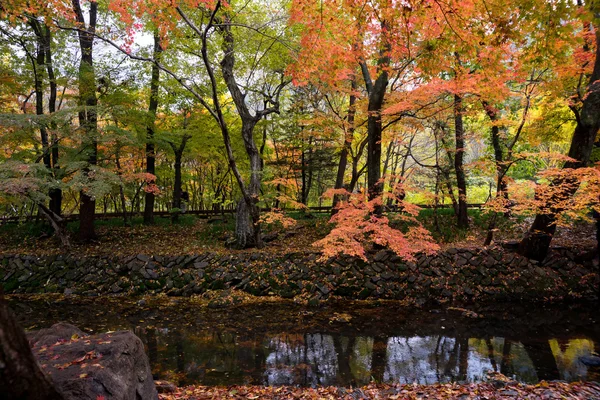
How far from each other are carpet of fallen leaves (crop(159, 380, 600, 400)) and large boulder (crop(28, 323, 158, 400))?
2.96ft

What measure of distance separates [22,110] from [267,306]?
13.2 metres

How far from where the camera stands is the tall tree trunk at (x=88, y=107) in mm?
10083

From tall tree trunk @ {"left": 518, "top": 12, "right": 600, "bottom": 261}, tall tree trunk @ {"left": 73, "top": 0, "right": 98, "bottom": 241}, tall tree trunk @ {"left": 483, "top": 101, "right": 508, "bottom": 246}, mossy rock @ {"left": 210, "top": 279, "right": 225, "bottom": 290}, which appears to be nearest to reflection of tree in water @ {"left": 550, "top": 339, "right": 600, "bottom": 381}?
tall tree trunk @ {"left": 518, "top": 12, "right": 600, "bottom": 261}

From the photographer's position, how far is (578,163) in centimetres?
840

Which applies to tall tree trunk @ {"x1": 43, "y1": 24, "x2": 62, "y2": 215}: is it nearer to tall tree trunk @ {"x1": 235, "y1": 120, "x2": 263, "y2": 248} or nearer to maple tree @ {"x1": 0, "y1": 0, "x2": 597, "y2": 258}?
maple tree @ {"x1": 0, "y1": 0, "x2": 597, "y2": 258}

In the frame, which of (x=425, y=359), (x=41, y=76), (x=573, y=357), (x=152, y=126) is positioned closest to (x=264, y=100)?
(x=152, y=126)

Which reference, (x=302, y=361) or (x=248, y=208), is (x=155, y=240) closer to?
(x=248, y=208)

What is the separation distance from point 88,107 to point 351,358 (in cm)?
1012

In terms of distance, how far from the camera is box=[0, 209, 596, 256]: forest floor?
11185mm

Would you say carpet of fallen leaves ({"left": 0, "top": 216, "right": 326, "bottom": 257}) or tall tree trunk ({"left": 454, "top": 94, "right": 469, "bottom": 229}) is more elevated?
tall tree trunk ({"left": 454, "top": 94, "right": 469, "bottom": 229})

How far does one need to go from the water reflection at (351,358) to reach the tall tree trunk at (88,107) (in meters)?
6.01

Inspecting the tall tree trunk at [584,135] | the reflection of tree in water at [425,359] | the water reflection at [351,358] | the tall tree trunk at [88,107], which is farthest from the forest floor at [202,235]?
the reflection of tree in water at [425,359]

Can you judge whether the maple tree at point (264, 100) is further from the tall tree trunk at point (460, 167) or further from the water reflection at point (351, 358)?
the water reflection at point (351, 358)

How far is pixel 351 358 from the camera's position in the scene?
5.84 metres
